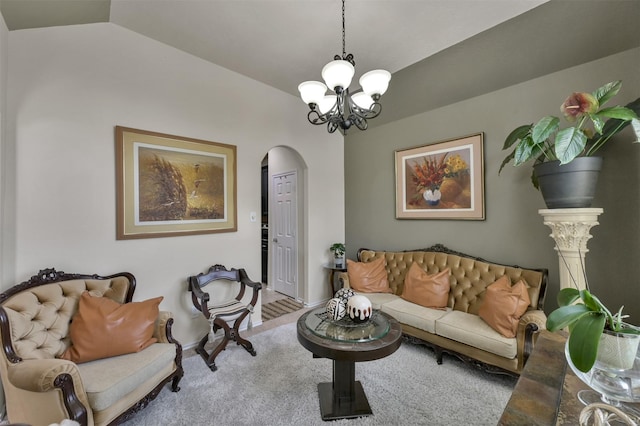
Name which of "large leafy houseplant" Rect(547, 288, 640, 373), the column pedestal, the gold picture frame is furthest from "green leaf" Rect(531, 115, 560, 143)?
the gold picture frame

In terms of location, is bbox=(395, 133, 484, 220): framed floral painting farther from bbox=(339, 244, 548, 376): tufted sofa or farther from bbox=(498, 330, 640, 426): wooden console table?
bbox=(498, 330, 640, 426): wooden console table

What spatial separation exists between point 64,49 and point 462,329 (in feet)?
14.0

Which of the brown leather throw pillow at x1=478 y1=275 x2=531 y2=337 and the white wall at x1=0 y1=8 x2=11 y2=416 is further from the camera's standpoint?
the brown leather throw pillow at x1=478 y1=275 x2=531 y2=337

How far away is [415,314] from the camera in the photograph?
2723mm

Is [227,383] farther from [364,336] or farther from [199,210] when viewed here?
[199,210]

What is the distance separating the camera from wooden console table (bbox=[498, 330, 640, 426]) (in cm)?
75

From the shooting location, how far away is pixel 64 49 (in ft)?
7.32

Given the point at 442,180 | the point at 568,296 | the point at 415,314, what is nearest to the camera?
the point at 568,296

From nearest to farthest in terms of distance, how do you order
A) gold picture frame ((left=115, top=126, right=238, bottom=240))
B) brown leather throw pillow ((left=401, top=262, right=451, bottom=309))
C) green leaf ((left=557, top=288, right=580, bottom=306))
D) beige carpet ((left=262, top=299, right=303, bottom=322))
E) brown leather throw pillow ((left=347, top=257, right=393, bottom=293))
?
green leaf ((left=557, top=288, right=580, bottom=306)), gold picture frame ((left=115, top=126, right=238, bottom=240)), brown leather throw pillow ((left=401, top=262, right=451, bottom=309)), brown leather throw pillow ((left=347, top=257, right=393, bottom=293)), beige carpet ((left=262, top=299, right=303, bottom=322))

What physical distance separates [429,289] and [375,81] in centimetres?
220

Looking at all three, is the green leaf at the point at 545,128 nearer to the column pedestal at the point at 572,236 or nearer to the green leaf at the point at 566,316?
the column pedestal at the point at 572,236

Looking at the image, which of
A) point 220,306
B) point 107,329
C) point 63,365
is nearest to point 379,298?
point 220,306

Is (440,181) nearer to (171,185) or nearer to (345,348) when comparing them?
(345,348)

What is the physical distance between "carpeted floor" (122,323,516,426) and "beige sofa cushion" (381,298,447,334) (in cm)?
33
